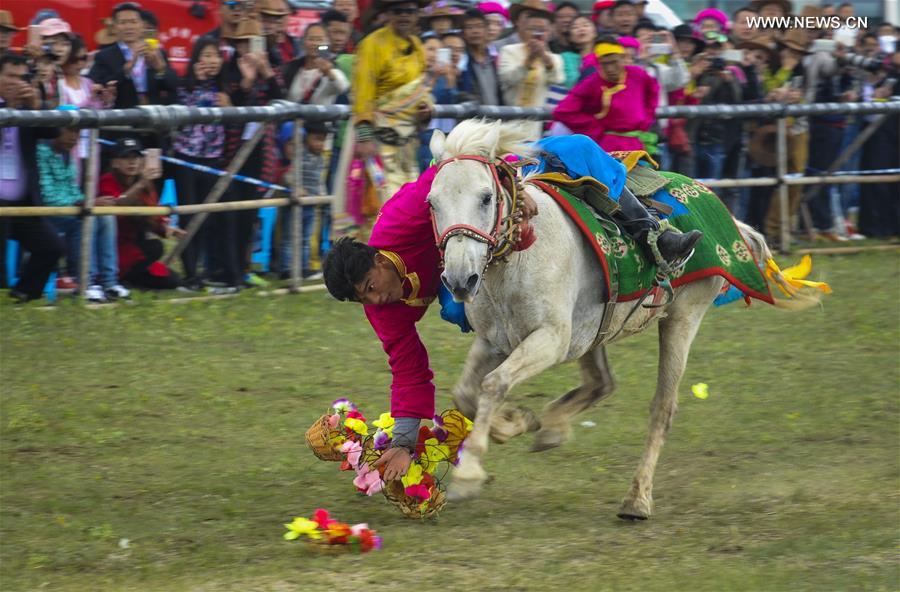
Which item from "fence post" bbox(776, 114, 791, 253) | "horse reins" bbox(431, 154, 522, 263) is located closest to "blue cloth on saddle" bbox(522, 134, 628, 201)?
"horse reins" bbox(431, 154, 522, 263)

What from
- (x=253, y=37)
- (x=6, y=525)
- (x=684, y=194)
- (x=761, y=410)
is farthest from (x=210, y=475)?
(x=253, y=37)

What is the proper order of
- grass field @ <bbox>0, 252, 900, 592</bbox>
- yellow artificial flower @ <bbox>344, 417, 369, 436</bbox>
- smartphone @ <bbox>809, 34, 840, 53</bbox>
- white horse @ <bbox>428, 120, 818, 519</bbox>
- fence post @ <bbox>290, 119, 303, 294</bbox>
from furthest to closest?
smartphone @ <bbox>809, 34, 840, 53</bbox>, fence post @ <bbox>290, 119, 303, 294</bbox>, yellow artificial flower @ <bbox>344, 417, 369, 436</bbox>, grass field @ <bbox>0, 252, 900, 592</bbox>, white horse @ <bbox>428, 120, 818, 519</bbox>

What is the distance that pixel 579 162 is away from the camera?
238 inches

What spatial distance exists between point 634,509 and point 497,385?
38.3 inches

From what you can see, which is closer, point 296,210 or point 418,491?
point 418,491

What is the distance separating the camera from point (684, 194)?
6.76 meters

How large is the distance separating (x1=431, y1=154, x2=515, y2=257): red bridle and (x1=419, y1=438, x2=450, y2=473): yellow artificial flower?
106cm

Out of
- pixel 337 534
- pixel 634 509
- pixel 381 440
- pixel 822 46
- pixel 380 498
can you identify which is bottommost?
pixel 380 498

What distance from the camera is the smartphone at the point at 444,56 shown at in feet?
38.0

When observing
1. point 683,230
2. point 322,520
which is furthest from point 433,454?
point 683,230

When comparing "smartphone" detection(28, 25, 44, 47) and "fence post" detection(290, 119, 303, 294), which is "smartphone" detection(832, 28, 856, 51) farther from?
"smartphone" detection(28, 25, 44, 47)

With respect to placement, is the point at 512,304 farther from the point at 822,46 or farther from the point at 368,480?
the point at 822,46

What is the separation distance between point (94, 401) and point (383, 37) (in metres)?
3.62

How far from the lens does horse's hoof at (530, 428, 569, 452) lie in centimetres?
618
